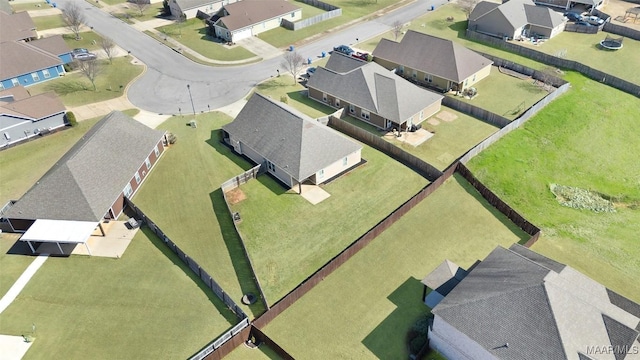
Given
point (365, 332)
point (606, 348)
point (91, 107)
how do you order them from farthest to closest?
point (91, 107) < point (365, 332) < point (606, 348)

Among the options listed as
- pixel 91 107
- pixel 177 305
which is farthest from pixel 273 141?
pixel 91 107

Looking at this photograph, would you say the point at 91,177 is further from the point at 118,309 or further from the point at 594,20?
the point at 594,20

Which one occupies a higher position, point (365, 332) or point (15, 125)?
point (15, 125)

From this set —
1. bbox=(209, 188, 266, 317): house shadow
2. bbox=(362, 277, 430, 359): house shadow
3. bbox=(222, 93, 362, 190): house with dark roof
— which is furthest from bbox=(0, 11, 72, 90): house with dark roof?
bbox=(362, 277, 430, 359): house shadow

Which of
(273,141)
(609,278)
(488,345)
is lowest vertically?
(609,278)

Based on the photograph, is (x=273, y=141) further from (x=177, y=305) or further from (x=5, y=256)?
(x=5, y=256)

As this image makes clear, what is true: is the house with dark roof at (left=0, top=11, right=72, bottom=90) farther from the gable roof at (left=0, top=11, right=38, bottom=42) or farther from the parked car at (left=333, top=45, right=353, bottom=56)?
the parked car at (left=333, top=45, right=353, bottom=56)
